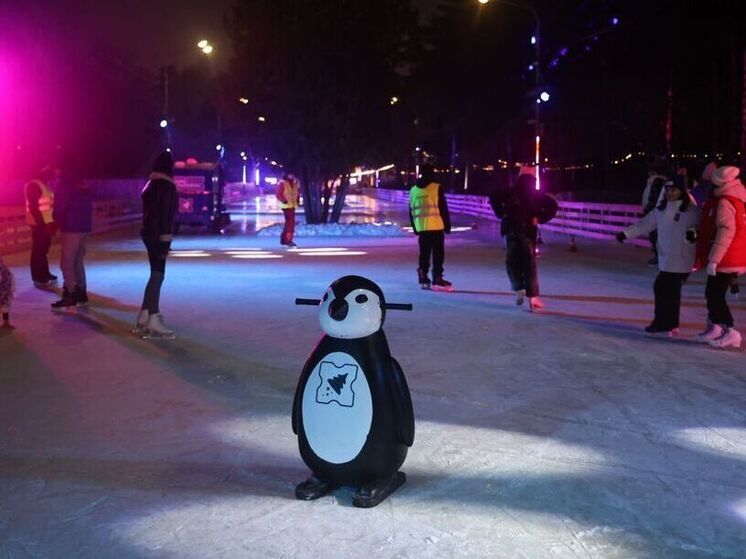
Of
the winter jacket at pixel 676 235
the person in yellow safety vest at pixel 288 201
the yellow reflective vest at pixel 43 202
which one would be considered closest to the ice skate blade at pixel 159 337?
the yellow reflective vest at pixel 43 202

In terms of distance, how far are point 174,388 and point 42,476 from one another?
218 cm

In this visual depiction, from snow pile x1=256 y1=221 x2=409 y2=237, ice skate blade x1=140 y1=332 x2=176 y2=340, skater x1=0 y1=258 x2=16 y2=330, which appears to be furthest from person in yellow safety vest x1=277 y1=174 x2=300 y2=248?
ice skate blade x1=140 y1=332 x2=176 y2=340

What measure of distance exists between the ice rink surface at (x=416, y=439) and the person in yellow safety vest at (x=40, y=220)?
246 cm

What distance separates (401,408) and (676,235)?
5.63 metres

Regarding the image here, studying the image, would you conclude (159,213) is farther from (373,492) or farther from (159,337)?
(373,492)

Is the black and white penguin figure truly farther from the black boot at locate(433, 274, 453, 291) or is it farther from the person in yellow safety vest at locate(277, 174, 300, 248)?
the person in yellow safety vest at locate(277, 174, 300, 248)

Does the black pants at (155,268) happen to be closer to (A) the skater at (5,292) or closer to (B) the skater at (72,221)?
(A) the skater at (5,292)

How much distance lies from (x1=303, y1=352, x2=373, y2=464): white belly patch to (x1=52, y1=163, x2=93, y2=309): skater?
24.0 feet

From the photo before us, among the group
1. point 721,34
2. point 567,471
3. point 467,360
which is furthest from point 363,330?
point 721,34

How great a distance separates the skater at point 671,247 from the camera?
9.09 metres

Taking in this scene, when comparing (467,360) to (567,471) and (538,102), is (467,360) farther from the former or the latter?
(538,102)

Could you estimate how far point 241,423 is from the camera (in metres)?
6.17

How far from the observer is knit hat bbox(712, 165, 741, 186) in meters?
8.49

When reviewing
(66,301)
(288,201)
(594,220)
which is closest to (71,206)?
(66,301)
